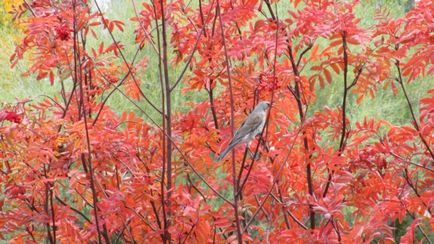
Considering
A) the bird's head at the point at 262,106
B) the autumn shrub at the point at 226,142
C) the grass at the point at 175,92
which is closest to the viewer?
the autumn shrub at the point at 226,142

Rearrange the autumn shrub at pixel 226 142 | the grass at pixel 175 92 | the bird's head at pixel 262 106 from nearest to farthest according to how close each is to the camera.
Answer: the autumn shrub at pixel 226 142
the bird's head at pixel 262 106
the grass at pixel 175 92

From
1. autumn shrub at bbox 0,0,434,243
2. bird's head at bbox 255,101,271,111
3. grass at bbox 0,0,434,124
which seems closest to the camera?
autumn shrub at bbox 0,0,434,243

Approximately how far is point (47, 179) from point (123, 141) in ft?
1.30

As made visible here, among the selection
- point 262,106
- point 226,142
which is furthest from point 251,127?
point 226,142

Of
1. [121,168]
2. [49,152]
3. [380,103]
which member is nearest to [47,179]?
[49,152]

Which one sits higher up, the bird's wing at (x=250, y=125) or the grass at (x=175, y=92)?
the bird's wing at (x=250, y=125)

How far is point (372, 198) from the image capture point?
3.64 metres

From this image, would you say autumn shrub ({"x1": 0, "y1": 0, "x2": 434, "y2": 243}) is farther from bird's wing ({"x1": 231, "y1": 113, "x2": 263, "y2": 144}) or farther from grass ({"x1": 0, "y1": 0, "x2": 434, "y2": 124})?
grass ({"x1": 0, "y1": 0, "x2": 434, "y2": 124})

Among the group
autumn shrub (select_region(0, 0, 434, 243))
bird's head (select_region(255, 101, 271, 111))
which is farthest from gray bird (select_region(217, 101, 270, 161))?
autumn shrub (select_region(0, 0, 434, 243))

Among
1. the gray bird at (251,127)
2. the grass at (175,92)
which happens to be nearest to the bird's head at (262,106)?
the gray bird at (251,127)

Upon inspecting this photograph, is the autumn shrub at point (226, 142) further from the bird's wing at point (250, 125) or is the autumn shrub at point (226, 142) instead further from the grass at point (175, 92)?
the grass at point (175, 92)

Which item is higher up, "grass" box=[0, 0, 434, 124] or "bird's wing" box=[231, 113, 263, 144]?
"bird's wing" box=[231, 113, 263, 144]

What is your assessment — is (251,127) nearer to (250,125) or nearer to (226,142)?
(250,125)

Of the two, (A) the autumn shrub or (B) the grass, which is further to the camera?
(B) the grass
